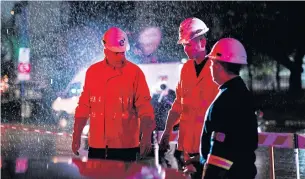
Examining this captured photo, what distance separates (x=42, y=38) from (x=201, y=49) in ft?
110

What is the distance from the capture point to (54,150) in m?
12.1

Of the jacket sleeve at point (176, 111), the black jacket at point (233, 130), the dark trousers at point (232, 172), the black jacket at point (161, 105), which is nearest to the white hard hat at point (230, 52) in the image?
the black jacket at point (233, 130)

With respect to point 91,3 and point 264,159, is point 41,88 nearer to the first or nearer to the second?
point 91,3

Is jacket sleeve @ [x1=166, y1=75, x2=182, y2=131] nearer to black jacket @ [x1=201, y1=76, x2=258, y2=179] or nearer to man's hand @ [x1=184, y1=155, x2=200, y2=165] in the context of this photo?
man's hand @ [x1=184, y1=155, x2=200, y2=165]

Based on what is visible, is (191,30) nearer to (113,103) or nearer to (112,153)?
(113,103)

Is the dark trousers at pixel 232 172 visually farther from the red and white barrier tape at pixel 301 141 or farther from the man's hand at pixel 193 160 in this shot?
the red and white barrier tape at pixel 301 141

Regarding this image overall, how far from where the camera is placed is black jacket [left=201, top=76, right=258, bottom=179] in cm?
283

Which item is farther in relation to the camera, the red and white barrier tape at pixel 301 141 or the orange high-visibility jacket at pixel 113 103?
the red and white barrier tape at pixel 301 141

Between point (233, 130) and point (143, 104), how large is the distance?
181cm

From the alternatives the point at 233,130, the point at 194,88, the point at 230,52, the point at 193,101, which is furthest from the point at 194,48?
the point at 233,130

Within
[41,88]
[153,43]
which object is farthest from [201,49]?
[41,88]

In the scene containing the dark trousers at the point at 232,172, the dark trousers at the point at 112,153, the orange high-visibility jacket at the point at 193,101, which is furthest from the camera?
the dark trousers at the point at 112,153

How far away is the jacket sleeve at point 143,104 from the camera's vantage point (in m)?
4.53

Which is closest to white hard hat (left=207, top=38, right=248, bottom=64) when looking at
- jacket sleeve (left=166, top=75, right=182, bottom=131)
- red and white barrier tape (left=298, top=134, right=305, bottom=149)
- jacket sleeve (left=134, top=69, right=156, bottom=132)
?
jacket sleeve (left=166, top=75, right=182, bottom=131)
